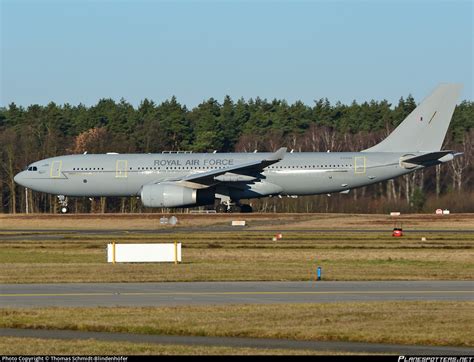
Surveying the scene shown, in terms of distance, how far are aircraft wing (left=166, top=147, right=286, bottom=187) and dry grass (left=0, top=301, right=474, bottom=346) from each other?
35002mm

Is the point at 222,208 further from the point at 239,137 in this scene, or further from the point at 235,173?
the point at 239,137

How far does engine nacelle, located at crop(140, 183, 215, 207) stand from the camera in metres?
55.8

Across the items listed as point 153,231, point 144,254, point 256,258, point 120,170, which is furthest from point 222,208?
point 144,254

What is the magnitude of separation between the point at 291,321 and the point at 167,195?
1474 inches

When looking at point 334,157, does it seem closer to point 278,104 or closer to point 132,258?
point 132,258

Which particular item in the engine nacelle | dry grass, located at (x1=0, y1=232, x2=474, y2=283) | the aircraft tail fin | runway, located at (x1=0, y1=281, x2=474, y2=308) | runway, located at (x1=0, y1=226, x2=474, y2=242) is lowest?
runway, located at (x1=0, y1=281, x2=474, y2=308)

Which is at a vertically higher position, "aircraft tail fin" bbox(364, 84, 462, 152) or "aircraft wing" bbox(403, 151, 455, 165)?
"aircraft tail fin" bbox(364, 84, 462, 152)

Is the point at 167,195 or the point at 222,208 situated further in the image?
the point at 222,208

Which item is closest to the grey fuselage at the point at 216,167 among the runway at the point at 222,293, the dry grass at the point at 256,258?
the dry grass at the point at 256,258

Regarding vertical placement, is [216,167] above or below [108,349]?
above

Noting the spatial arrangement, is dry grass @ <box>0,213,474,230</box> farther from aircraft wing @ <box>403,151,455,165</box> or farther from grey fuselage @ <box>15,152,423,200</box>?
aircraft wing @ <box>403,151,455,165</box>

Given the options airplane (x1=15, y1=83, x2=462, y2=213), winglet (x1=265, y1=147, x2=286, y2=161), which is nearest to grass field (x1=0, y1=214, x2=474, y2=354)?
airplane (x1=15, y1=83, x2=462, y2=213)

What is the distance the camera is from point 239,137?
11888cm

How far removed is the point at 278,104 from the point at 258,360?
128143 millimetres
